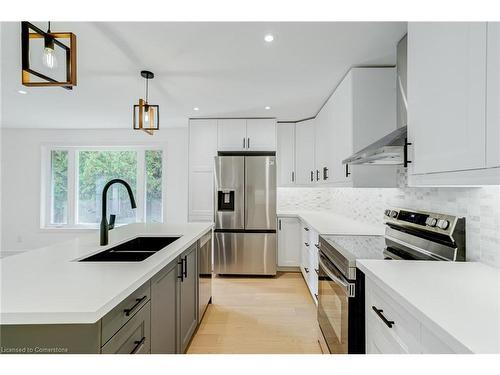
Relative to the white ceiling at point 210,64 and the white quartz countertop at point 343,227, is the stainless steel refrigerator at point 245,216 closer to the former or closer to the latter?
the white quartz countertop at point 343,227

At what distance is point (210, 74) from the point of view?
269 cm

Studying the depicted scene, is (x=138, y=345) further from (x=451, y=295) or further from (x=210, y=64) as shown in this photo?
(x=210, y=64)

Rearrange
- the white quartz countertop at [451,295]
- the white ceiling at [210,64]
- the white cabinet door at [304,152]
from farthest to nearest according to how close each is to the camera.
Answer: the white cabinet door at [304,152] < the white ceiling at [210,64] < the white quartz countertop at [451,295]

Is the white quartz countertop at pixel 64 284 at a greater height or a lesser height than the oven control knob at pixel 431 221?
lesser

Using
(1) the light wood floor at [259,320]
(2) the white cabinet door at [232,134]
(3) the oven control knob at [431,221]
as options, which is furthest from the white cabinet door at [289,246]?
(3) the oven control knob at [431,221]

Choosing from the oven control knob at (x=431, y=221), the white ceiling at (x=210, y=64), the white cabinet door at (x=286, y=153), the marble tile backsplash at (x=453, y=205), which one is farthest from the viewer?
the white cabinet door at (x=286, y=153)

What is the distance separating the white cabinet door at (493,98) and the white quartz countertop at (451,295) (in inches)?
18.4

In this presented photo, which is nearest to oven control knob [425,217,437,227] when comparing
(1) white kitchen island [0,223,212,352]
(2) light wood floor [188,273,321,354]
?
(2) light wood floor [188,273,321,354]

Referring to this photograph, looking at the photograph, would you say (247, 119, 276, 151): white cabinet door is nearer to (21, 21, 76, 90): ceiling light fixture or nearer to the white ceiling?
the white ceiling

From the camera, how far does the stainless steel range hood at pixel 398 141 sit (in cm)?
147

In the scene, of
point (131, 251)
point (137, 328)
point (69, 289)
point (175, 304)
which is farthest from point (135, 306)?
point (131, 251)

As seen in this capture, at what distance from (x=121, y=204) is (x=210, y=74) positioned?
3.75m

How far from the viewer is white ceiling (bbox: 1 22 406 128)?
1.93 meters

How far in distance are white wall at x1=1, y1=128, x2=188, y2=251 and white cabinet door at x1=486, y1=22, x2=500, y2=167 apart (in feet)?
15.8
